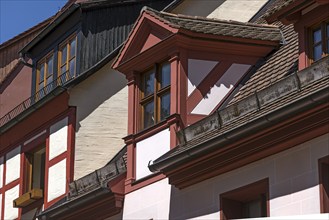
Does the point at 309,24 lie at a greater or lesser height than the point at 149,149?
greater

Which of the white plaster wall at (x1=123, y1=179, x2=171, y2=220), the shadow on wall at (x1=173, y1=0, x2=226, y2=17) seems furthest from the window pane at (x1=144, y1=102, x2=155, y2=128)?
the shadow on wall at (x1=173, y1=0, x2=226, y2=17)

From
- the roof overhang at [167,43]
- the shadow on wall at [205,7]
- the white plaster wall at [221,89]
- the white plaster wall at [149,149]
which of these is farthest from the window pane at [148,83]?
the shadow on wall at [205,7]

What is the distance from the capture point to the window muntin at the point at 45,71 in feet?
114

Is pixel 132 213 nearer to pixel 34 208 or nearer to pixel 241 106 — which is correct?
pixel 241 106

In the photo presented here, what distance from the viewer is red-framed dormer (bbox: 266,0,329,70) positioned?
74.6 ft

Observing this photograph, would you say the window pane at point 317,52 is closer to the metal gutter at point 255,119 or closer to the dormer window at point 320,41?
the dormer window at point 320,41

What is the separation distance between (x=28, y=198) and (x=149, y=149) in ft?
25.8

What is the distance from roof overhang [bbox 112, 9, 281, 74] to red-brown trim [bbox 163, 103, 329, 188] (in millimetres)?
2614

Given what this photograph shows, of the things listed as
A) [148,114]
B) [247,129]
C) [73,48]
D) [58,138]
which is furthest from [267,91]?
[73,48]

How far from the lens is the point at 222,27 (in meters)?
26.4

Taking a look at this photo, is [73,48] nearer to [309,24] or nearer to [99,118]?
[99,118]

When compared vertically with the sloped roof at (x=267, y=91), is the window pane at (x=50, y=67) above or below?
above

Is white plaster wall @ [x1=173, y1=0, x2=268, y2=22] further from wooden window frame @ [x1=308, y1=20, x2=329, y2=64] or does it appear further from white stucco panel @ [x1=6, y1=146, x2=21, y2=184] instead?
white stucco panel @ [x1=6, y1=146, x2=21, y2=184]

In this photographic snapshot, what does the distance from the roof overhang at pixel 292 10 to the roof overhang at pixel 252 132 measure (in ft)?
4.94
